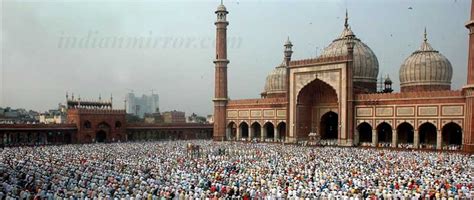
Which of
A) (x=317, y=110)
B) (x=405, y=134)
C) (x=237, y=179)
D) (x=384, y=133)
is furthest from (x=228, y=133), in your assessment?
(x=237, y=179)

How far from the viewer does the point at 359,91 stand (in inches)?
1380

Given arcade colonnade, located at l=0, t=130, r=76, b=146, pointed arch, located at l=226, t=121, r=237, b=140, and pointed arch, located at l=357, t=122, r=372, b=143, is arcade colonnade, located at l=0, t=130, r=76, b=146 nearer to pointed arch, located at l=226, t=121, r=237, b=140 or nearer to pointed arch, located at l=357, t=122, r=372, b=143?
pointed arch, located at l=226, t=121, r=237, b=140

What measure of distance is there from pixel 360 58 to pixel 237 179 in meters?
27.6

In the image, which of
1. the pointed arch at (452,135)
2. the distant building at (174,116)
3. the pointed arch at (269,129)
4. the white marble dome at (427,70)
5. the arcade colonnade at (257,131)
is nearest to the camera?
the pointed arch at (452,135)

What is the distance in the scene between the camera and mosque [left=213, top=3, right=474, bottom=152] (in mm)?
28906

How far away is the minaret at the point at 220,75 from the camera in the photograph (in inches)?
1708

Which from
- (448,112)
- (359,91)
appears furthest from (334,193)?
(359,91)

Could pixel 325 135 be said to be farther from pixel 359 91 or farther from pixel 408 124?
pixel 408 124

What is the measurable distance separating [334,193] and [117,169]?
31.5ft

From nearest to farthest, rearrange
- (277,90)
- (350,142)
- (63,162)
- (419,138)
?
(63,162) < (419,138) < (350,142) < (277,90)

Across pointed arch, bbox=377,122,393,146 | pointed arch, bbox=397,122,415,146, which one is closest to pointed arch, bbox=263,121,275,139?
pointed arch, bbox=377,122,393,146

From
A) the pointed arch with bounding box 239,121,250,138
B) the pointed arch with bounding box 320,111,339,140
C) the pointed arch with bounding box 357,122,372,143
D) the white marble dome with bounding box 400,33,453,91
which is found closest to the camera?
the white marble dome with bounding box 400,33,453,91

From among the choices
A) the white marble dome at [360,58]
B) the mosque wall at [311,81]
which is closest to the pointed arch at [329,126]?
the mosque wall at [311,81]

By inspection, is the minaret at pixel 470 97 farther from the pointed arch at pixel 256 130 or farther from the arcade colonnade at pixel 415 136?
the pointed arch at pixel 256 130
